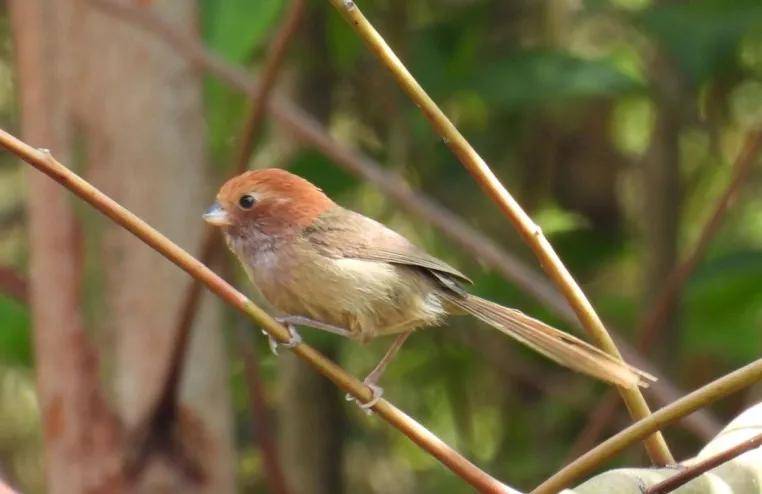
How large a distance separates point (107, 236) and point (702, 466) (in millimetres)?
1652

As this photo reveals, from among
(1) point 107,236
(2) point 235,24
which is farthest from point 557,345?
(2) point 235,24

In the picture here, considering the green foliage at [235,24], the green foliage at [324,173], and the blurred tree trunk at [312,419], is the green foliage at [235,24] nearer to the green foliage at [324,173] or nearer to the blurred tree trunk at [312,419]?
the green foliage at [324,173]

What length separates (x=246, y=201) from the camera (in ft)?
7.79

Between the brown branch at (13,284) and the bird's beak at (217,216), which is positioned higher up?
the bird's beak at (217,216)

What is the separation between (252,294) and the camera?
4.24 meters

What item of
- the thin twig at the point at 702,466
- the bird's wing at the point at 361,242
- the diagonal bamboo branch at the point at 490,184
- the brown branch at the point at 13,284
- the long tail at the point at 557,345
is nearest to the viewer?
the thin twig at the point at 702,466

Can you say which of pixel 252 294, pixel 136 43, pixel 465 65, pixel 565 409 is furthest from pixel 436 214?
pixel 565 409

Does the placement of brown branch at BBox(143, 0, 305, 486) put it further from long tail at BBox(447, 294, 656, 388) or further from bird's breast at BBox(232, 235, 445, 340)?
long tail at BBox(447, 294, 656, 388)

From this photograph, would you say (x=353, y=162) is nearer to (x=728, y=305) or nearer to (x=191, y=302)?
(x=191, y=302)

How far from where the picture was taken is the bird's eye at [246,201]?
2359 millimetres

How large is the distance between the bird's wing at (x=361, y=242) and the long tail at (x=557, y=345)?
0.08 meters

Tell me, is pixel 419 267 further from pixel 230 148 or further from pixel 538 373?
pixel 538 373

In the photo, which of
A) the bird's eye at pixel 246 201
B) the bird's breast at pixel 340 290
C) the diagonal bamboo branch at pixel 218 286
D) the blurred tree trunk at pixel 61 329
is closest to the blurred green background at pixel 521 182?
the blurred tree trunk at pixel 61 329

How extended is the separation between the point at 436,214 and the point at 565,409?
188cm
